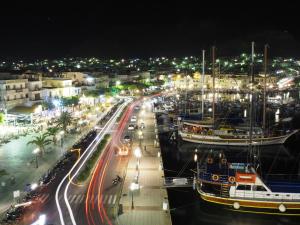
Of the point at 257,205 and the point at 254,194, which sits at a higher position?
the point at 254,194

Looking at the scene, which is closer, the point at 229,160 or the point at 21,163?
the point at 21,163

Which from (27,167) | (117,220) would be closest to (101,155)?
(27,167)

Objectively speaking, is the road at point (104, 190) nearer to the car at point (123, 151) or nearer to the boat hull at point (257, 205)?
the car at point (123, 151)

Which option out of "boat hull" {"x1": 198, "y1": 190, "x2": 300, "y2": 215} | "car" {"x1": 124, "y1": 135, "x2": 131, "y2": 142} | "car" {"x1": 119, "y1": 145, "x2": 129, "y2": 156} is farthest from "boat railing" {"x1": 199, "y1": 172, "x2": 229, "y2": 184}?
"car" {"x1": 124, "y1": 135, "x2": 131, "y2": 142}

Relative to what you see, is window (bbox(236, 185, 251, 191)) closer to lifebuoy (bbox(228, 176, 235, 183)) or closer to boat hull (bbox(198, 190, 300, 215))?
lifebuoy (bbox(228, 176, 235, 183))

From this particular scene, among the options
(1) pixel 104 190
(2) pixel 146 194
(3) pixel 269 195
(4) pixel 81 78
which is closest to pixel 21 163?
(1) pixel 104 190

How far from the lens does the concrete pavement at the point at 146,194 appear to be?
19516 millimetres

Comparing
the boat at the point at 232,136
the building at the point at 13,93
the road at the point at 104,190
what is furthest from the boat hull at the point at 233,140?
the building at the point at 13,93

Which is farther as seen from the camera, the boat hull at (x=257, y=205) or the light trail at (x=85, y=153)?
the boat hull at (x=257, y=205)

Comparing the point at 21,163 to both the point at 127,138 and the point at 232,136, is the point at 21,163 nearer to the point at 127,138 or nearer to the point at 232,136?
the point at 127,138

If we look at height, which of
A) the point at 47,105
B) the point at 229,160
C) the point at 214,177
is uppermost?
the point at 47,105

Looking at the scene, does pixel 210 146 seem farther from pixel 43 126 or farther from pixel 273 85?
pixel 273 85

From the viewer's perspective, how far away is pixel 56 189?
23703 millimetres

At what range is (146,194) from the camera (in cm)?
2297
